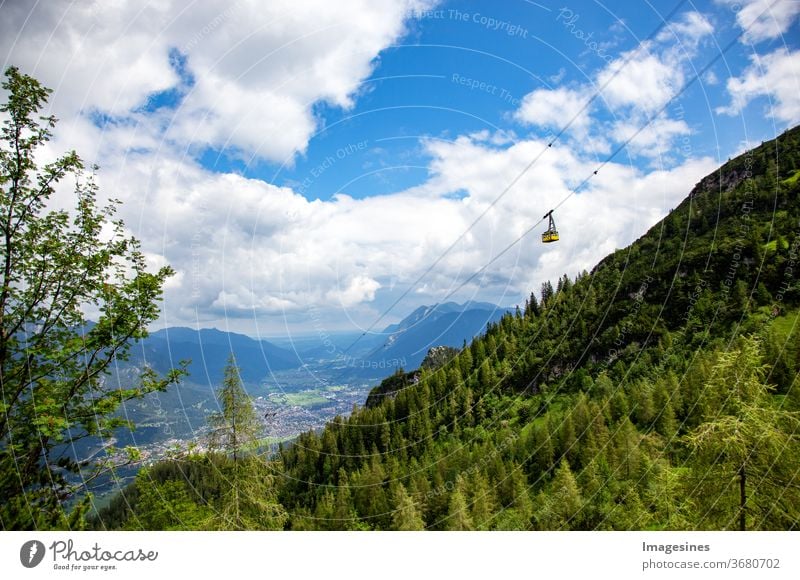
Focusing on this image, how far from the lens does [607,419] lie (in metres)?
78.8

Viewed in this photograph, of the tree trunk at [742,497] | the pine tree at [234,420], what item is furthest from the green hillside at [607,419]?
the pine tree at [234,420]

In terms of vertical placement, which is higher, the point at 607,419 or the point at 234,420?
the point at 234,420

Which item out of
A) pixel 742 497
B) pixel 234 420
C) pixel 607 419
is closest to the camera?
pixel 742 497

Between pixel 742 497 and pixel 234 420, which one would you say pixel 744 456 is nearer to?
pixel 742 497

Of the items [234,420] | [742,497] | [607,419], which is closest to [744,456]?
[742,497]

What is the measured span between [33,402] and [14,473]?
46.8 inches

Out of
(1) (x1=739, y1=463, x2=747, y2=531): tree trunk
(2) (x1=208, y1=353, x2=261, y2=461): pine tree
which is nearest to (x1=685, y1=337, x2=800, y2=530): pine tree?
(1) (x1=739, y1=463, x2=747, y2=531): tree trunk

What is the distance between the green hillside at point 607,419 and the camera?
823cm

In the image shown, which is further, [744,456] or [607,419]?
[607,419]

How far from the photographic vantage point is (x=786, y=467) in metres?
7.54

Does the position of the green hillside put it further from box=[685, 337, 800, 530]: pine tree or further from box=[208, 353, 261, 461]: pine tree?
box=[208, 353, 261, 461]: pine tree

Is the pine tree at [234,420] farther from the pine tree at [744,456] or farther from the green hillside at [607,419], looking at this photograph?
the pine tree at [744,456]
